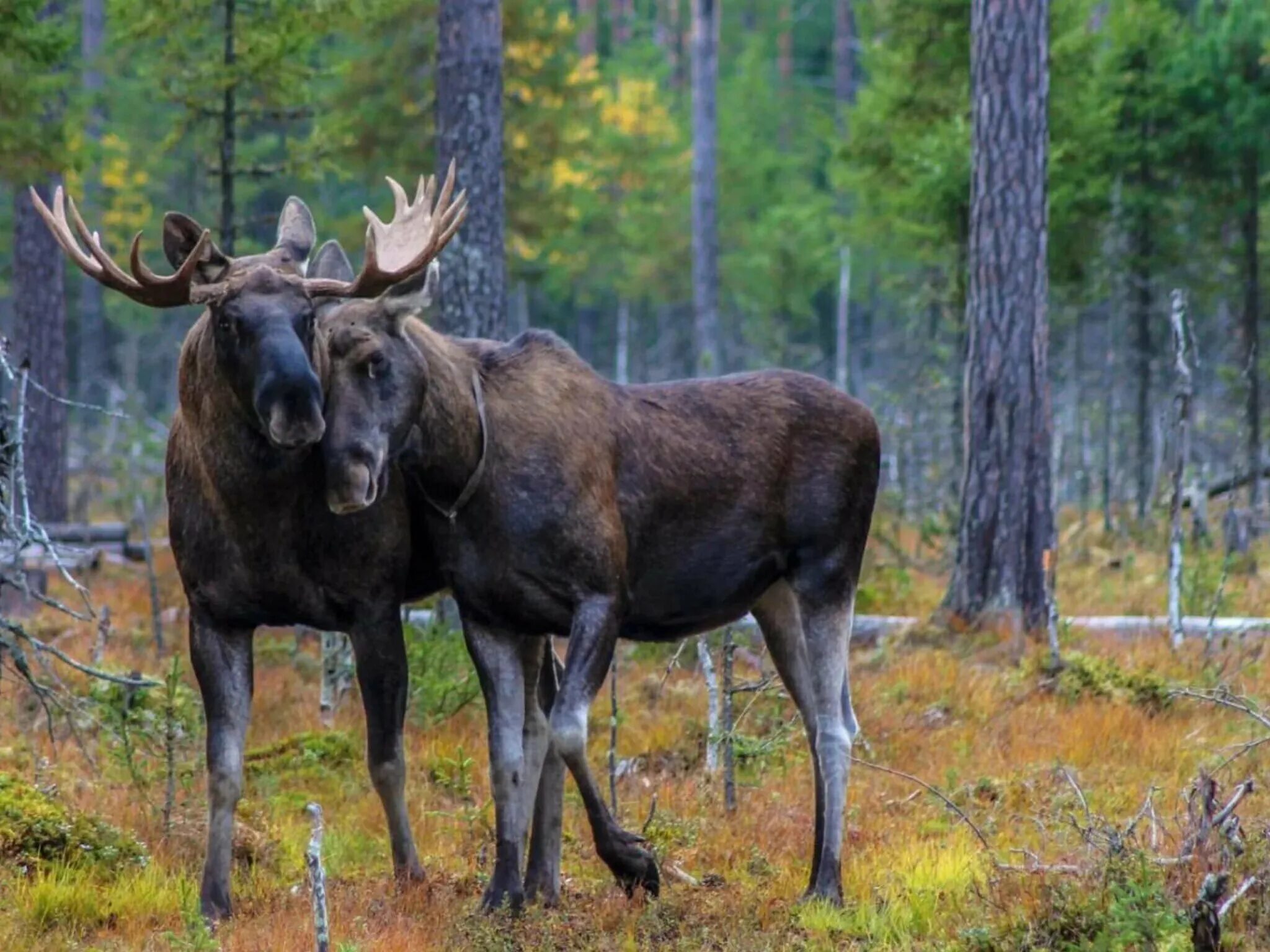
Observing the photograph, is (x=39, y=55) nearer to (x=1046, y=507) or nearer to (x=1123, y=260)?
(x=1046, y=507)

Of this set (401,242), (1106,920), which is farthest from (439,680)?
(1106,920)

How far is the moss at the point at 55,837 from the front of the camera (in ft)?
21.7

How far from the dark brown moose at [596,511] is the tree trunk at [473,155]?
14.7 feet

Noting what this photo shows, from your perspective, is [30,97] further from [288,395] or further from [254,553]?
[288,395]

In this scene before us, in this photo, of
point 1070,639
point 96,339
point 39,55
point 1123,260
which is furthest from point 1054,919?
point 96,339

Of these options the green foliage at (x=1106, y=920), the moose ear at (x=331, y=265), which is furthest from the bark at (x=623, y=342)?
the green foliage at (x=1106, y=920)

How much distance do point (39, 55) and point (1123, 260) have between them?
46.8 ft

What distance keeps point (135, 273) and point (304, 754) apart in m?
3.60

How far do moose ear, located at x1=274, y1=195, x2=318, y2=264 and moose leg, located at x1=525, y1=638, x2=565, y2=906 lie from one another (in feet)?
6.74

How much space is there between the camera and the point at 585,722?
6.18 m

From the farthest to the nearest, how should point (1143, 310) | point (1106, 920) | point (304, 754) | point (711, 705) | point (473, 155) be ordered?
point (1143, 310)
point (473, 155)
point (304, 754)
point (711, 705)
point (1106, 920)

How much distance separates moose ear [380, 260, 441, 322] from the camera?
6230mm

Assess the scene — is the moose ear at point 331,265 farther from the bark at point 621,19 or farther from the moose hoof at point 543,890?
the bark at point 621,19

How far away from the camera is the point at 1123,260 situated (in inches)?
822
